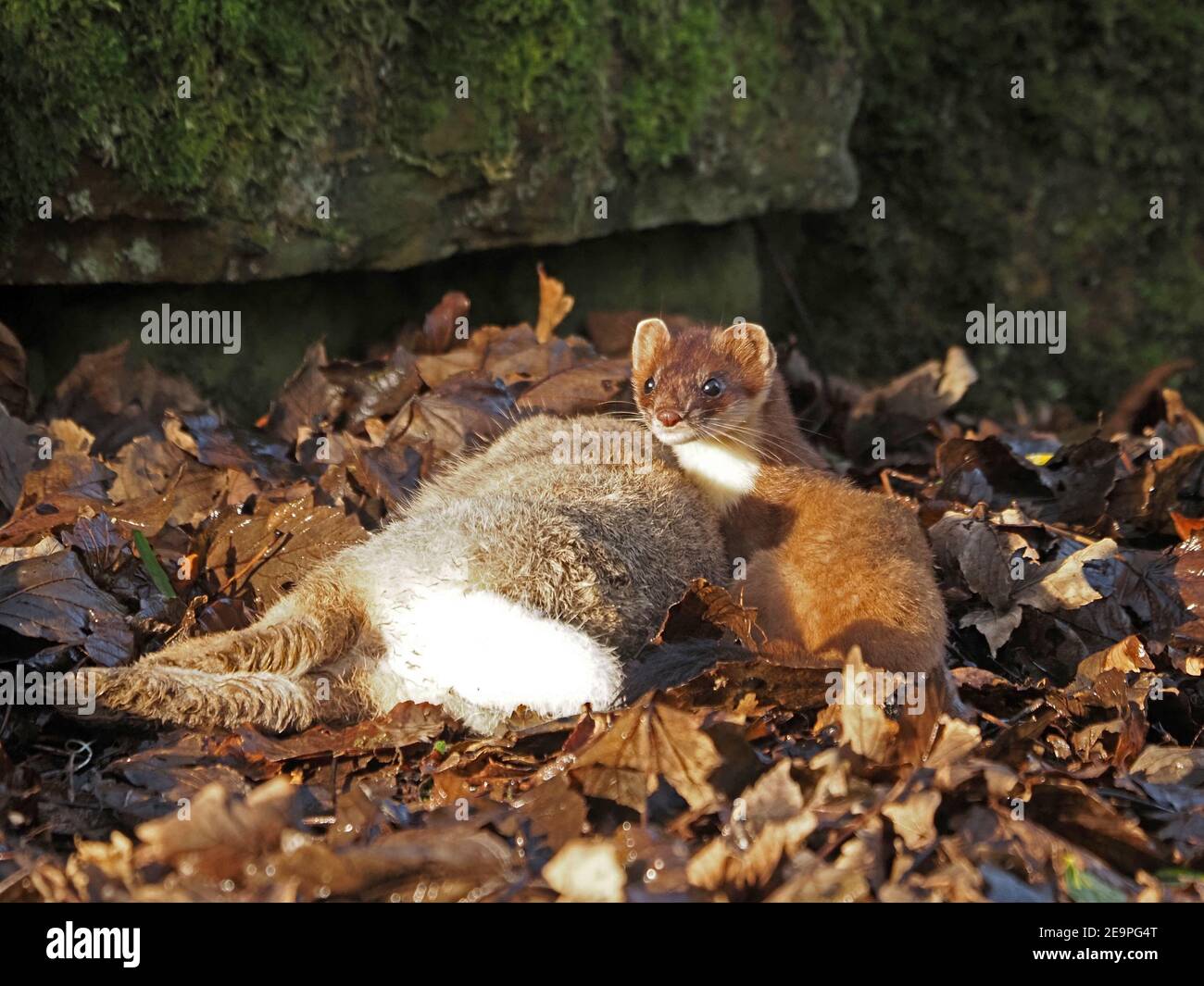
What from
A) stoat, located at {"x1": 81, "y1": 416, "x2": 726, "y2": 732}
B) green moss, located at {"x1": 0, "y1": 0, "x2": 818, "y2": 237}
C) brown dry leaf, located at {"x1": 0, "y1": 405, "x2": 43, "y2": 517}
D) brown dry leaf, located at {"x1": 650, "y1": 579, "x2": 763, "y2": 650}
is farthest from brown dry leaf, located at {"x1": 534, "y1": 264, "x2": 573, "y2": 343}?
brown dry leaf, located at {"x1": 650, "y1": 579, "x2": 763, "y2": 650}

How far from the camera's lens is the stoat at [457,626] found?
411 cm

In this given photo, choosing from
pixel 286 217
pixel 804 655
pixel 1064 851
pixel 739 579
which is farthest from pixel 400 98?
pixel 1064 851

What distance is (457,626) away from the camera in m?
4.21

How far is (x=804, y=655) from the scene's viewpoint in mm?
4480

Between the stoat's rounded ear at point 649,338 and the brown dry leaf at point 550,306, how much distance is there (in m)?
1.42

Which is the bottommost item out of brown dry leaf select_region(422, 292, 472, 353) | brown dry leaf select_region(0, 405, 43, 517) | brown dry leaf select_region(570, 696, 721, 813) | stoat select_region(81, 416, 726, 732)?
brown dry leaf select_region(570, 696, 721, 813)

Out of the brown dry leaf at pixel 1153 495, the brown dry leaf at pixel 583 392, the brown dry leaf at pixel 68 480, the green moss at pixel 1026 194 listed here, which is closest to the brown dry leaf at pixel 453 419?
the brown dry leaf at pixel 583 392

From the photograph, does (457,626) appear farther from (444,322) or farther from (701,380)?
(444,322)

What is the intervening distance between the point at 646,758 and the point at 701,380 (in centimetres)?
201

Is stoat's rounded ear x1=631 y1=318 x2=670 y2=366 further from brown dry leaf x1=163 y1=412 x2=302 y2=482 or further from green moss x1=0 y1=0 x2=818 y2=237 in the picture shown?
green moss x1=0 y1=0 x2=818 y2=237

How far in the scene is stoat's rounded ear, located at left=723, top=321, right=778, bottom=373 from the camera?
5406 mm

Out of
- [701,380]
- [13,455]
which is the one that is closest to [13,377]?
[13,455]

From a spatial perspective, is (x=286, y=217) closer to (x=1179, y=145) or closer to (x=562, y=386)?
(x=562, y=386)

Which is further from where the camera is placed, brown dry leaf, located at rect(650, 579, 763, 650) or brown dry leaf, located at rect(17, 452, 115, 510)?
brown dry leaf, located at rect(17, 452, 115, 510)
